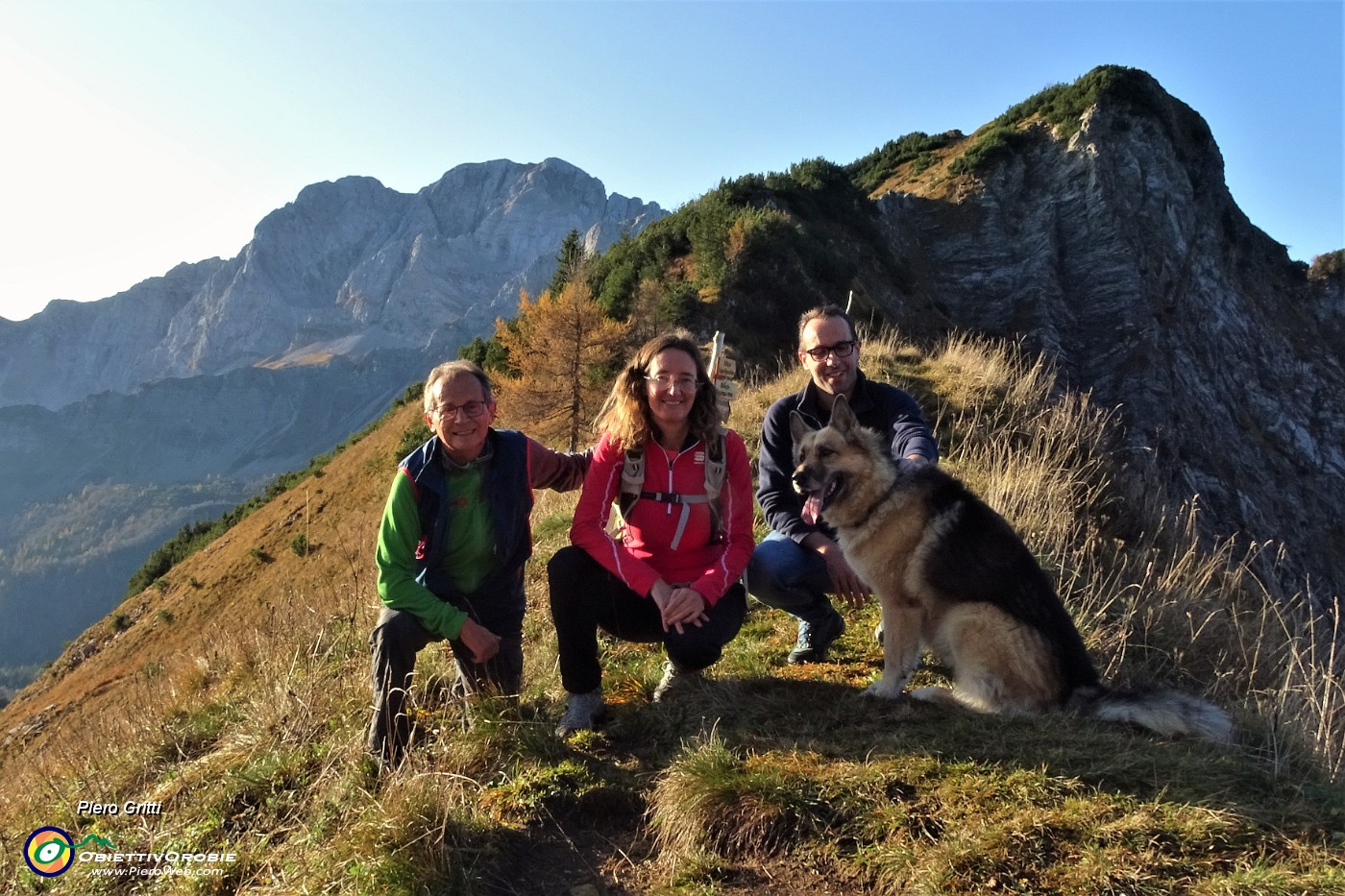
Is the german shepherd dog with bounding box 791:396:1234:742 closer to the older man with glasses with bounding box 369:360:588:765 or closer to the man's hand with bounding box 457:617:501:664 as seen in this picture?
the older man with glasses with bounding box 369:360:588:765

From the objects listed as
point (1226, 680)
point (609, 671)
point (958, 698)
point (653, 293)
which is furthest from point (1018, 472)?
point (653, 293)

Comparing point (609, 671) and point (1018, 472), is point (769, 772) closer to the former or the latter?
point (609, 671)

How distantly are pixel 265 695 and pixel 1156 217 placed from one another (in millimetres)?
37075

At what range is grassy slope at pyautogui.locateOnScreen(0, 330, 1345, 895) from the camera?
231 cm

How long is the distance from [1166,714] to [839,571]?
160cm

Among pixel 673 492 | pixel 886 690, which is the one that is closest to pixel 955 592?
pixel 886 690

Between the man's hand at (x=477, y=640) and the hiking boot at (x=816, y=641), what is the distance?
1.85m

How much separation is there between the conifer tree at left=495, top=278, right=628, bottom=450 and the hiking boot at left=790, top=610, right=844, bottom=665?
16.5m

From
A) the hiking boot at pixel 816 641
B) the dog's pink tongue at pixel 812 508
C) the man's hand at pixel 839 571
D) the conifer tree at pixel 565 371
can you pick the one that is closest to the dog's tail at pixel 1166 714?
the man's hand at pixel 839 571

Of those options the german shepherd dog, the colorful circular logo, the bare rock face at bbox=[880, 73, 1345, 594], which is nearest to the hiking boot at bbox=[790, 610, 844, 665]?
the german shepherd dog

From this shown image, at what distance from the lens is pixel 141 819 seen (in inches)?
130

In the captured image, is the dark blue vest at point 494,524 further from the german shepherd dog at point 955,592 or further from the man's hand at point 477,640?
the german shepherd dog at point 955,592

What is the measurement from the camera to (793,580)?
4.06 m

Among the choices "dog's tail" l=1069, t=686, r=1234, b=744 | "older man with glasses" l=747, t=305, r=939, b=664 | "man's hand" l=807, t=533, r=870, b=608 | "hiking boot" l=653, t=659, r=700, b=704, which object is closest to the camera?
"dog's tail" l=1069, t=686, r=1234, b=744
